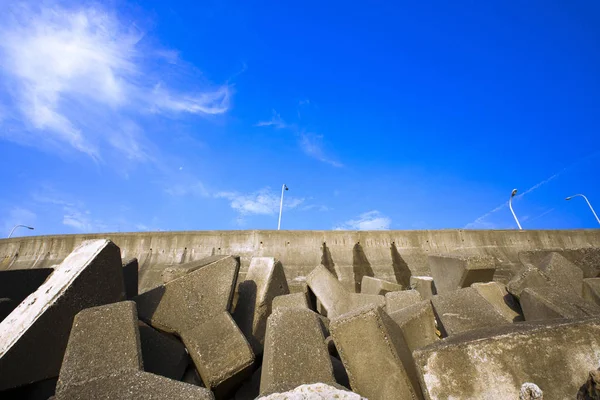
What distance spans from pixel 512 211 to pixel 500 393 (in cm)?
1886

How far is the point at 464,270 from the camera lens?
3.72 meters

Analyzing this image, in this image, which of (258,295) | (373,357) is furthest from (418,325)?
(258,295)

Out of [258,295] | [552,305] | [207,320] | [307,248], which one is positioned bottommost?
[207,320]

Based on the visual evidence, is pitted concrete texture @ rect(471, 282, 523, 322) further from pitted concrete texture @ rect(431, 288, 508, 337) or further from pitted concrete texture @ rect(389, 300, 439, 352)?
pitted concrete texture @ rect(389, 300, 439, 352)

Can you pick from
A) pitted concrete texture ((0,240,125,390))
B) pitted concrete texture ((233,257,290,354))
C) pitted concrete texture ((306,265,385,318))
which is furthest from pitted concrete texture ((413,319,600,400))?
pitted concrete texture ((0,240,125,390))

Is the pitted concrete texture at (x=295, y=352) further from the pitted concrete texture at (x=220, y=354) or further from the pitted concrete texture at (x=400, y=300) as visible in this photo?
the pitted concrete texture at (x=400, y=300)

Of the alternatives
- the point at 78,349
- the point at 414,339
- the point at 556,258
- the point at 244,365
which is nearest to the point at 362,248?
the point at 556,258

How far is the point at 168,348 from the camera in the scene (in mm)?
2561

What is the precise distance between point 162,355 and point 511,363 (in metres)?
2.46

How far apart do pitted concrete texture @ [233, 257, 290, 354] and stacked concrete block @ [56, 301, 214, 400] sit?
4.15 ft

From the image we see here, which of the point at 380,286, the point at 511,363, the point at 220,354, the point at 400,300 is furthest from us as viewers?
the point at 380,286

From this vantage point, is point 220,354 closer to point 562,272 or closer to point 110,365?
point 110,365

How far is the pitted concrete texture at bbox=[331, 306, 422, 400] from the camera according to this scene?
1.88 metres

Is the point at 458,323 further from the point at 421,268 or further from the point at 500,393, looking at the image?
the point at 421,268
